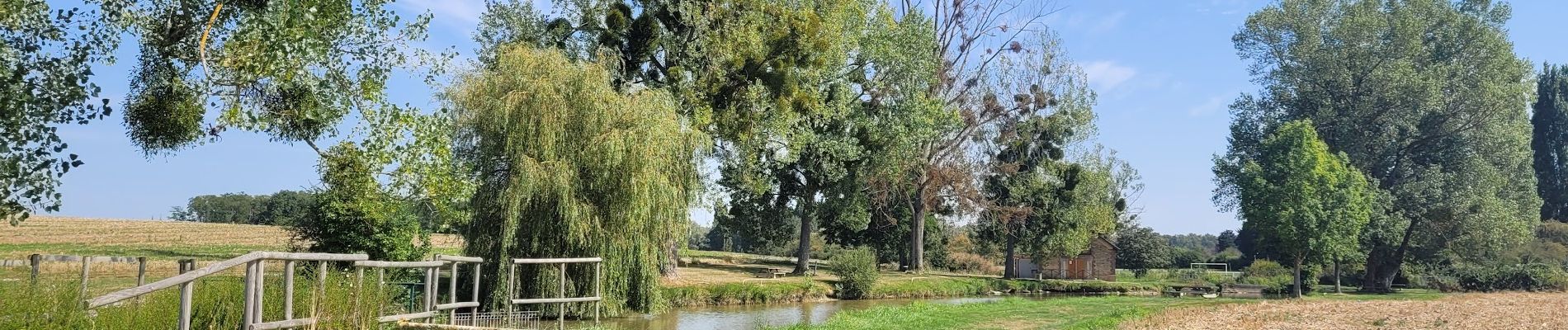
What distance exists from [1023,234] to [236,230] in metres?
40.8

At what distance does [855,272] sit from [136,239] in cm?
2959

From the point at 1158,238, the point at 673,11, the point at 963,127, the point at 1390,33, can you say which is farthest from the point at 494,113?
the point at 1158,238

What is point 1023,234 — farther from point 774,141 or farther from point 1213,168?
point 774,141

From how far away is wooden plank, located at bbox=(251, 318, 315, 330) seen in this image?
10773 millimetres

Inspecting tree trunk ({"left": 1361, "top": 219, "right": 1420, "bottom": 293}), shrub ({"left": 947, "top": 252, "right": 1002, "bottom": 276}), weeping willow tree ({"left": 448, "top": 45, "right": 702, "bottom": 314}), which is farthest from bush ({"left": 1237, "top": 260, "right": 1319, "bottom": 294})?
weeping willow tree ({"left": 448, "top": 45, "right": 702, "bottom": 314})

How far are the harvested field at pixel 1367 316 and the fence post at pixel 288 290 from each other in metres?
14.7

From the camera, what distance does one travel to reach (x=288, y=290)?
1120 cm

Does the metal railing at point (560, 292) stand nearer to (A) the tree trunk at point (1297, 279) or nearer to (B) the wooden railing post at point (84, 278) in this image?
(B) the wooden railing post at point (84, 278)

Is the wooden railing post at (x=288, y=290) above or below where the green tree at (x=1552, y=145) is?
below

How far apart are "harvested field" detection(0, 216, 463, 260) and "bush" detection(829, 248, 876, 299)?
44.6ft

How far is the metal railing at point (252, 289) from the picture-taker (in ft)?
31.7

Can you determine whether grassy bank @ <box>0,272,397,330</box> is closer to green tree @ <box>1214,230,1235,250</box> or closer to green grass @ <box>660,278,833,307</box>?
green grass @ <box>660,278,833,307</box>

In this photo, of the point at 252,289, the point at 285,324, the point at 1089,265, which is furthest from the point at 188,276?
the point at 1089,265

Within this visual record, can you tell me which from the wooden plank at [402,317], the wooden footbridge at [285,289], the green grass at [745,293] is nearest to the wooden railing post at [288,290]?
the wooden footbridge at [285,289]
